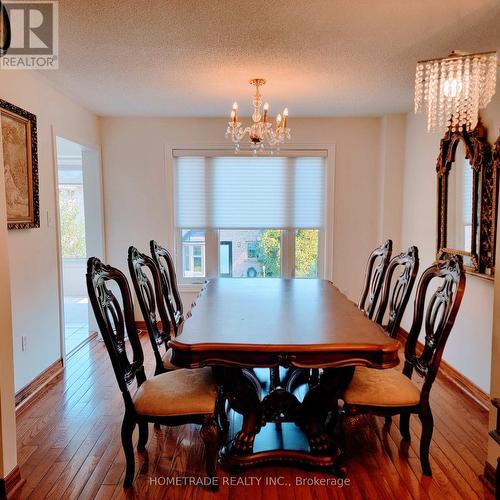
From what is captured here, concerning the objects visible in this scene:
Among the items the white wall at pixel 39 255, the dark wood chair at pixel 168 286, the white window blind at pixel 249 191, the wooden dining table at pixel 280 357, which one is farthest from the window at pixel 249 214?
the wooden dining table at pixel 280 357

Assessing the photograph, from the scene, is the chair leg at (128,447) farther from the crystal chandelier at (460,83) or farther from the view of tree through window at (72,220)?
the view of tree through window at (72,220)

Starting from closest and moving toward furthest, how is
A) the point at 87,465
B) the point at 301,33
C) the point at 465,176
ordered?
the point at 87,465, the point at 301,33, the point at 465,176

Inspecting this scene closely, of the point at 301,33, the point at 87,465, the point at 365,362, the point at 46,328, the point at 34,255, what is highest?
the point at 301,33

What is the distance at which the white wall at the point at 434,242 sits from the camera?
2.85 m

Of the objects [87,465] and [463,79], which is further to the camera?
[87,465]

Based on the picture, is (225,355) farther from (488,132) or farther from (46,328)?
(488,132)

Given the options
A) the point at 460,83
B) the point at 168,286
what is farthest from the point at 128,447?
the point at 460,83

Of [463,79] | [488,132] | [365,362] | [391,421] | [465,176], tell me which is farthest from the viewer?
[465,176]

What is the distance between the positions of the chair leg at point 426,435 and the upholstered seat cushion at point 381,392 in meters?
0.08

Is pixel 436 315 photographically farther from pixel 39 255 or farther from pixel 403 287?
pixel 39 255

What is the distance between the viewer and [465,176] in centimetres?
304

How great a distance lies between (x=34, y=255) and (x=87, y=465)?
1.69 metres

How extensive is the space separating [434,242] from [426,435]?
2074 mm

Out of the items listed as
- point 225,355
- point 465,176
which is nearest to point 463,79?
point 465,176
